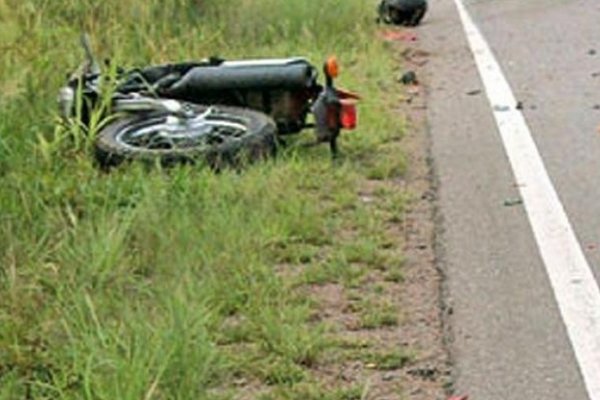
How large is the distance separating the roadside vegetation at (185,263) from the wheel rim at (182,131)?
0.94ft

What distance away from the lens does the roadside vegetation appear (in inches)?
189

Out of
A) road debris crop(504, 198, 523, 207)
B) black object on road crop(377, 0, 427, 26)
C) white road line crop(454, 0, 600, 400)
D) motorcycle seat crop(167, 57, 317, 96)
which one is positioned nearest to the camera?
white road line crop(454, 0, 600, 400)

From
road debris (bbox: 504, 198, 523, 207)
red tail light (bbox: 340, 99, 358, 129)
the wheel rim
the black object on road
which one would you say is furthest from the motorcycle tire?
the black object on road

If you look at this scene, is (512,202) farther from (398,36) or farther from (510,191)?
(398,36)

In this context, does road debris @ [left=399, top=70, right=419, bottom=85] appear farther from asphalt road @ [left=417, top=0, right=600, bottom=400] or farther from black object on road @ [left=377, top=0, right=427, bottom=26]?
black object on road @ [left=377, top=0, right=427, bottom=26]

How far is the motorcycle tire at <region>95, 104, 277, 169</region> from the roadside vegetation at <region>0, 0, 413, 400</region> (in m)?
0.12

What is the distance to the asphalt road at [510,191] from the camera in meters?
4.99

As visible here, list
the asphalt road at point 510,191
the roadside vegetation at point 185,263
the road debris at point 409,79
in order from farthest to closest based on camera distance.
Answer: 1. the road debris at point 409,79
2. the asphalt road at point 510,191
3. the roadside vegetation at point 185,263

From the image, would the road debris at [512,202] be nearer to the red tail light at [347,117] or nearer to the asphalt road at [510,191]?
the asphalt road at [510,191]

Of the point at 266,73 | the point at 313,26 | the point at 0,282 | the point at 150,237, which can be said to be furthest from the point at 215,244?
the point at 313,26

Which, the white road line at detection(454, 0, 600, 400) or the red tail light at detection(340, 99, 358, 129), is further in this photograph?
the red tail light at detection(340, 99, 358, 129)

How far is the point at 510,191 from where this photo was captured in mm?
7199

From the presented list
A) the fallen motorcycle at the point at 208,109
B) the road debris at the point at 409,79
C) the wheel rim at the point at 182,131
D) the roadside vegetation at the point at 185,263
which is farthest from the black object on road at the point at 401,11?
the wheel rim at the point at 182,131

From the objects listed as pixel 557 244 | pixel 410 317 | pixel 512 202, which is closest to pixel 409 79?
pixel 512 202
